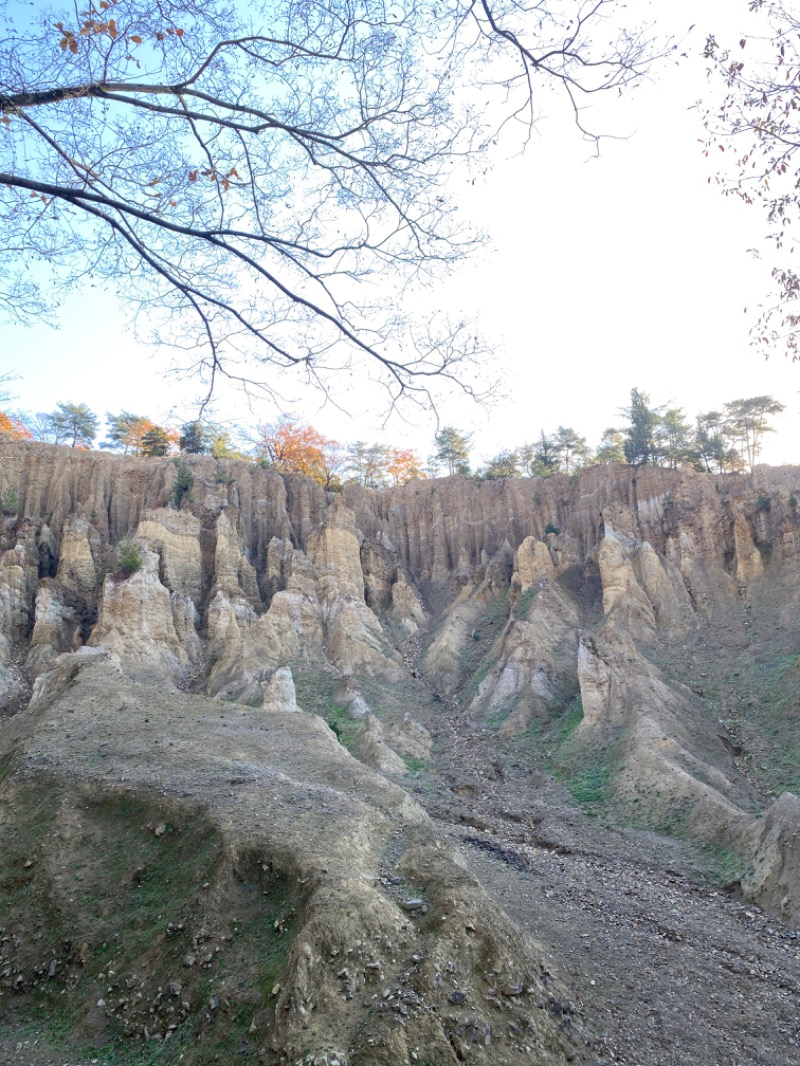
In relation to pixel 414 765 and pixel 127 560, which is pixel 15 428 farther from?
pixel 414 765

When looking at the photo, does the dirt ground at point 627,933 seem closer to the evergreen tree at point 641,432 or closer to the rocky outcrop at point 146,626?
the rocky outcrop at point 146,626

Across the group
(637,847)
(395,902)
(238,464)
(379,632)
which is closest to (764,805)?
(637,847)

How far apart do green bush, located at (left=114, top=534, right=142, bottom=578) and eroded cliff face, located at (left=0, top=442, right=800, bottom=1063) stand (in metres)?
0.54

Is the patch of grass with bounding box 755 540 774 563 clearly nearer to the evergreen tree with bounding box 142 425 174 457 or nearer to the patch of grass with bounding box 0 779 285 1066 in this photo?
the patch of grass with bounding box 0 779 285 1066

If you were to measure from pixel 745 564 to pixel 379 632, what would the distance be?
70.2 feet

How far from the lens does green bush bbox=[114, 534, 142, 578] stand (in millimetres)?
35469

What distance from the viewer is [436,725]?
3195cm

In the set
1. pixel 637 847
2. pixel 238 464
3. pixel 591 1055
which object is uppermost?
pixel 238 464

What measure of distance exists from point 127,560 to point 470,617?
64.3ft

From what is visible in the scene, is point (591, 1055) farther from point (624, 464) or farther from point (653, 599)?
point (624, 464)

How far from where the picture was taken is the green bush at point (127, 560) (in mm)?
35469

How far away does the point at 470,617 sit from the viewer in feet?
137

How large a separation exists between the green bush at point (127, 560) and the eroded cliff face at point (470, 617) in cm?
54

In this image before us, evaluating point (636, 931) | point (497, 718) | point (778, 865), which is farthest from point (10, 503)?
point (778, 865)
